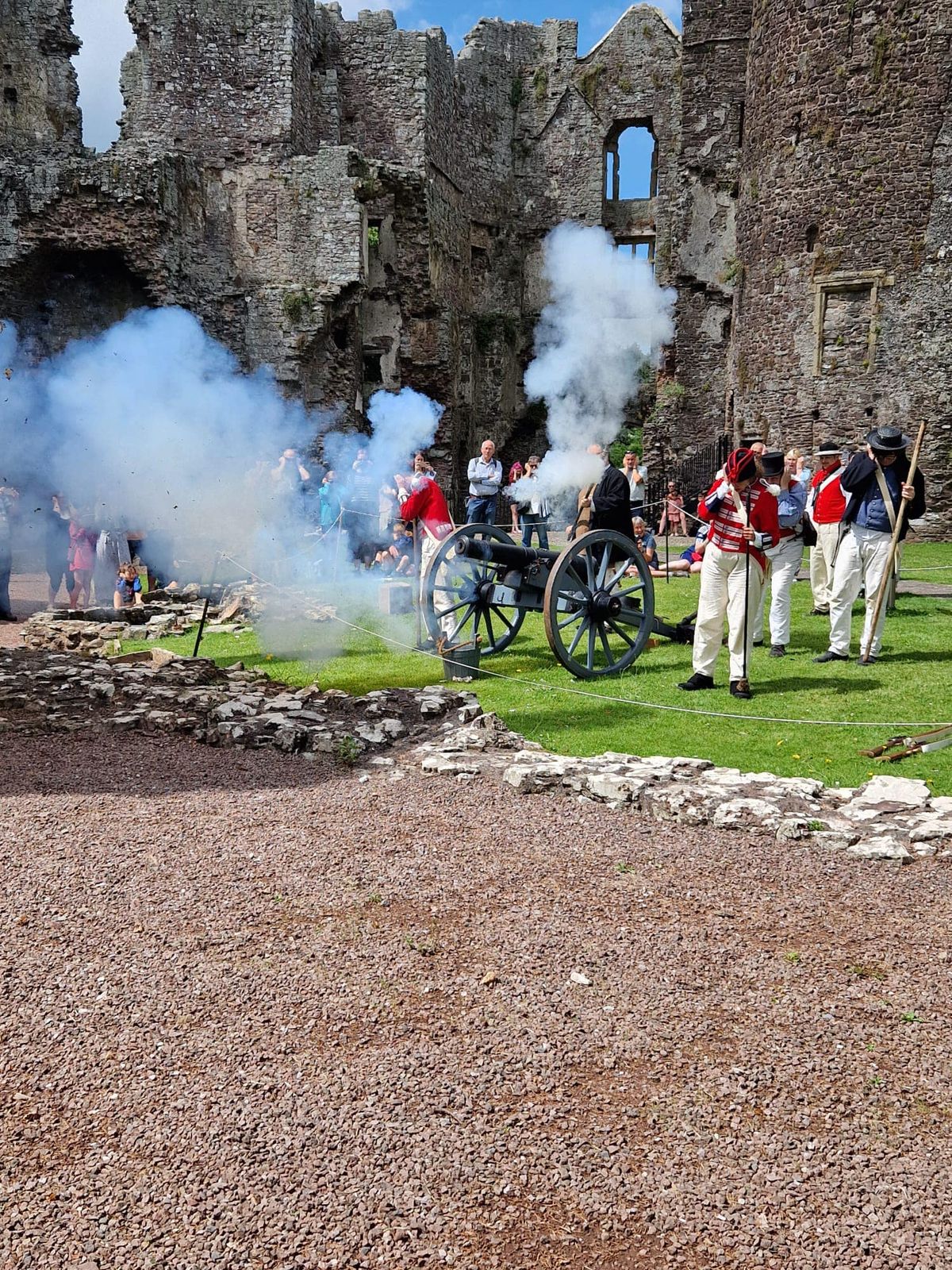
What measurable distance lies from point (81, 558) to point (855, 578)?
11308 mm

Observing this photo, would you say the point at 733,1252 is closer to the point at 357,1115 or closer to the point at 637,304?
the point at 357,1115

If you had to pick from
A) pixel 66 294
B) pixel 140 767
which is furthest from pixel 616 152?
pixel 140 767

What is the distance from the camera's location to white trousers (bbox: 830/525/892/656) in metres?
9.63

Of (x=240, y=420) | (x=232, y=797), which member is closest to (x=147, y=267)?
(x=240, y=420)

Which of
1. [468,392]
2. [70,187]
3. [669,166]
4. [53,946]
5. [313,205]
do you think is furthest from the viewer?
[468,392]

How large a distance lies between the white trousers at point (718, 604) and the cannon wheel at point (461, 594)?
1.88 meters

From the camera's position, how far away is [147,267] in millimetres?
23469

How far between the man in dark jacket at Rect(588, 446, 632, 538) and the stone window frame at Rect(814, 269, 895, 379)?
48.4 feet

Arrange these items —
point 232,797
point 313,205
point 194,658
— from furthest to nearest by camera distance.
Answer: point 313,205 → point 194,658 → point 232,797

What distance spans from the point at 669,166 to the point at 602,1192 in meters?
32.4

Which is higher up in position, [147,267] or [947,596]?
[147,267]

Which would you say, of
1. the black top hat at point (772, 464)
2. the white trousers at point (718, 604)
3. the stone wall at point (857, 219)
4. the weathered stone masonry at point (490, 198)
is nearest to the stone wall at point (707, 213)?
the weathered stone masonry at point (490, 198)

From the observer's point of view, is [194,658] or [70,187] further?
[70,187]

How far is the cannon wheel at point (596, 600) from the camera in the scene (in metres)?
9.16
